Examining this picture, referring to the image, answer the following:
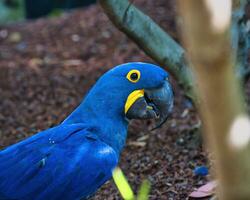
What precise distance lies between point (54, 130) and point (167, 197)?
778 millimetres

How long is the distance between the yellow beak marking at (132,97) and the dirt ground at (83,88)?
60 cm

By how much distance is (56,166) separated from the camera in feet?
8.13

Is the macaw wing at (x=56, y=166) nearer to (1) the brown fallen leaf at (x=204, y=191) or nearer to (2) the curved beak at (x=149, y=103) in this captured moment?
(2) the curved beak at (x=149, y=103)

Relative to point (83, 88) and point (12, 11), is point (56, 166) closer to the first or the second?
point (83, 88)

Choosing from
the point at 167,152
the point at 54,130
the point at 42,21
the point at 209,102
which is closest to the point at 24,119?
the point at 167,152

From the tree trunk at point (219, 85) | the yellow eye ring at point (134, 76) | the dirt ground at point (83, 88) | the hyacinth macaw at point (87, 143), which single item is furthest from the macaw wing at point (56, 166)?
the tree trunk at point (219, 85)

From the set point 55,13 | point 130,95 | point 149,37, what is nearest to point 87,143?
point 130,95

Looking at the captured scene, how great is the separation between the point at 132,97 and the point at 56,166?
1.68ft

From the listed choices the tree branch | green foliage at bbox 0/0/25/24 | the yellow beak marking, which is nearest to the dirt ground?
the tree branch

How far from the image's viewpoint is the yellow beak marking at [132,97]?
2746 millimetres

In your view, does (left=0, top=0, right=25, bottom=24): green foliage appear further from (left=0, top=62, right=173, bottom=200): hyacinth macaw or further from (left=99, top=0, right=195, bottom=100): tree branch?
(left=0, top=62, right=173, bottom=200): hyacinth macaw

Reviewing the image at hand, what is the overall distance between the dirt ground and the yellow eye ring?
2.29ft

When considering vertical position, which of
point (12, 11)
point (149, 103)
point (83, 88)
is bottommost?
point (149, 103)

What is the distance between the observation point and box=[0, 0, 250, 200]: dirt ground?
3453 mm
